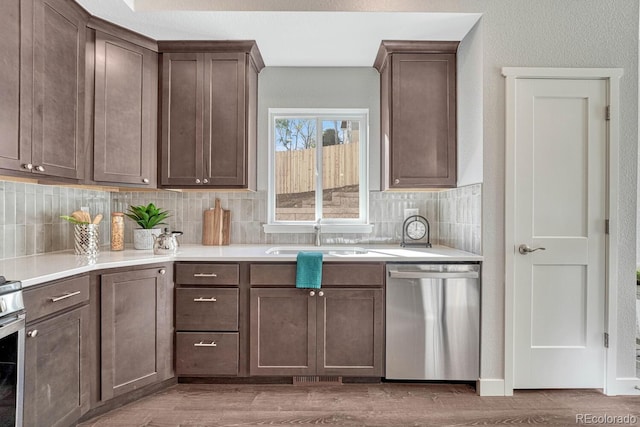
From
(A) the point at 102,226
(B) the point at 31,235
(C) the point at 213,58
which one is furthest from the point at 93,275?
(C) the point at 213,58

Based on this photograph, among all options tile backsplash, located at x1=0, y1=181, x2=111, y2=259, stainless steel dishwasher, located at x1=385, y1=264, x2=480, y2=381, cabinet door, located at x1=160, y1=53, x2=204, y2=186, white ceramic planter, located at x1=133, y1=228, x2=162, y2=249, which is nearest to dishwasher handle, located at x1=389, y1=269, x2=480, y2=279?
stainless steel dishwasher, located at x1=385, y1=264, x2=480, y2=381

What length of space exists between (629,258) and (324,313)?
2.05m

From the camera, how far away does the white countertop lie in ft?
6.11

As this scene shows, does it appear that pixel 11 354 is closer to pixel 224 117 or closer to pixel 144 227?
pixel 144 227

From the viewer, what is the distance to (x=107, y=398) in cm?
216

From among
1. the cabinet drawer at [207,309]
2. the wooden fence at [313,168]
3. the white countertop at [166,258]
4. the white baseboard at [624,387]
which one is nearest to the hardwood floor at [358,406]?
the white baseboard at [624,387]

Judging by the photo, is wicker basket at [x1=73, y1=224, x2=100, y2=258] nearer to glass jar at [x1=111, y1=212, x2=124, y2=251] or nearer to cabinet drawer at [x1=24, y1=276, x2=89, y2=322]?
glass jar at [x1=111, y1=212, x2=124, y2=251]

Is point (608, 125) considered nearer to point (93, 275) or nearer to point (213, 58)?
point (213, 58)

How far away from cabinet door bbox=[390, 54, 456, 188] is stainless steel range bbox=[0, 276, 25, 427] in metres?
2.32

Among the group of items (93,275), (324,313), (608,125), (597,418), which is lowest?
(597,418)

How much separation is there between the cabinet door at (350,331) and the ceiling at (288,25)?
1791 millimetres

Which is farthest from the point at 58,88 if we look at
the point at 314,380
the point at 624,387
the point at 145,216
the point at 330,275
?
the point at 624,387

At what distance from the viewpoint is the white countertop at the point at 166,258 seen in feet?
6.11

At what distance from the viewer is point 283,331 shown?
2.49 m
